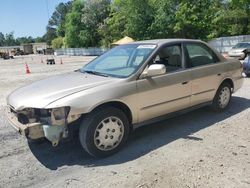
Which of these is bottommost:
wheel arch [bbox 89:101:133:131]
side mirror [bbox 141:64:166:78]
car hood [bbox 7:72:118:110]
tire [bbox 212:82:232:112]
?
tire [bbox 212:82:232:112]

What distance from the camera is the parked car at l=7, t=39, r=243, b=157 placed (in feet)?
12.8

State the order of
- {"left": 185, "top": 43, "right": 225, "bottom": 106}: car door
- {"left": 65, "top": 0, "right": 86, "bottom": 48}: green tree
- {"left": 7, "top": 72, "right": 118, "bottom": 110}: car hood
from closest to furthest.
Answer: {"left": 7, "top": 72, "right": 118, "bottom": 110}: car hood, {"left": 185, "top": 43, "right": 225, "bottom": 106}: car door, {"left": 65, "top": 0, "right": 86, "bottom": 48}: green tree

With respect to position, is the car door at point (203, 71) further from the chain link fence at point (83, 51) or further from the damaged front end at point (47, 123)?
the chain link fence at point (83, 51)

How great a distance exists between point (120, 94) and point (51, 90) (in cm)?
97

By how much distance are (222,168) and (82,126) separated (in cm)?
188

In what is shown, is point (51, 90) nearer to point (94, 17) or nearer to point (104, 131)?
point (104, 131)

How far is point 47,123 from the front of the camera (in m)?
3.88

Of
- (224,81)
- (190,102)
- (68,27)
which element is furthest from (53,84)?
(68,27)

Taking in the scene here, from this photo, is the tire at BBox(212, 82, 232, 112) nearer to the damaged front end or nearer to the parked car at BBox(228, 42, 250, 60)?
the damaged front end

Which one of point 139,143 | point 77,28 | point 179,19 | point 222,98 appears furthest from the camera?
point 77,28

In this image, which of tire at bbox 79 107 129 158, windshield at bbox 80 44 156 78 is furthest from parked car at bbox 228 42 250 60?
tire at bbox 79 107 129 158

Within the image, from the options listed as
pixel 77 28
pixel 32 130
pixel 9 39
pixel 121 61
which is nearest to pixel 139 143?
pixel 121 61

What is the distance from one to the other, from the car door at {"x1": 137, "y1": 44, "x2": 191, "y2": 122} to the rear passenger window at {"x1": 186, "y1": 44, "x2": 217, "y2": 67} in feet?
0.76

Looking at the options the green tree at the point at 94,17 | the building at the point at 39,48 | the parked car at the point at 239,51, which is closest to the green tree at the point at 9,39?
the building at the point at 39,48
